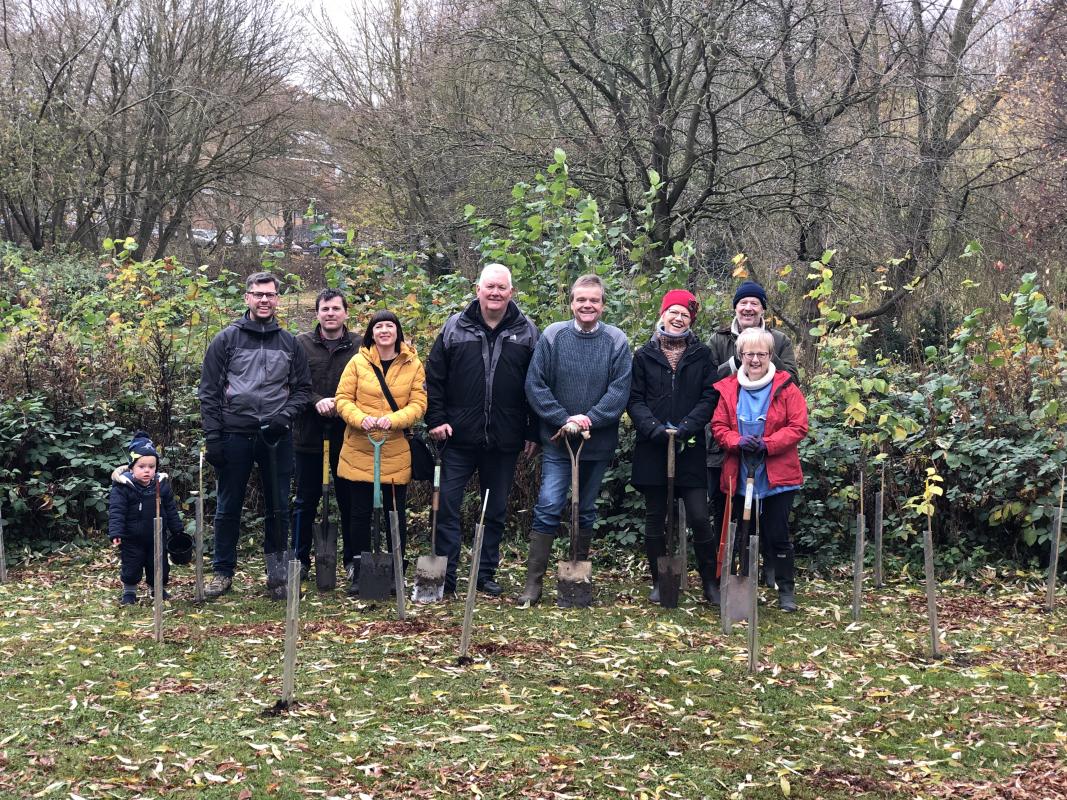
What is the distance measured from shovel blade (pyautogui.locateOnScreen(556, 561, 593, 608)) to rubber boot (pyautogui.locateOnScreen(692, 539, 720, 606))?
0.64 metres

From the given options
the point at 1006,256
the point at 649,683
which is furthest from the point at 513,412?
the point at 1006,256

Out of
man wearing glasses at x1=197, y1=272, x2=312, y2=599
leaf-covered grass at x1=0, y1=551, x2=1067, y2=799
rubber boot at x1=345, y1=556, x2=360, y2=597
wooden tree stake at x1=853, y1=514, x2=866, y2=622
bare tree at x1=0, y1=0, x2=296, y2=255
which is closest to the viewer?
leaf-covered grass at x1=0, y1=551, x2=1067, y2=799

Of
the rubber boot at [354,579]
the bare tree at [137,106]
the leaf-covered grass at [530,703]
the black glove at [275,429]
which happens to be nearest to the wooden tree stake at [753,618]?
the leaf-covered grass at [530,703]

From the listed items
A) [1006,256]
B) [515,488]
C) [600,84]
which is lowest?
[515,488]

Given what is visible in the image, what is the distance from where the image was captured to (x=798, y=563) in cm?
745

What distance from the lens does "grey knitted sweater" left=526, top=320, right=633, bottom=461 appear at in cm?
635

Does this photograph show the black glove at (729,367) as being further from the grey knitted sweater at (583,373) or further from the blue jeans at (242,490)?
the blue jeans at (242,490)

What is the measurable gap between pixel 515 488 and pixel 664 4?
5.56 meters

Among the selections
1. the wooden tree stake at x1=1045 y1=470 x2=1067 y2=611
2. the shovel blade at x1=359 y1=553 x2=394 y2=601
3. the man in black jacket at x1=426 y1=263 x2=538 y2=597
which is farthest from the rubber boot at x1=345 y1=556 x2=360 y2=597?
the wooden tree stake at x1=1045 y1=470 x2=1067 y2=611

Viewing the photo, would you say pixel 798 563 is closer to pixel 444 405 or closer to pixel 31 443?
pixel 444 405

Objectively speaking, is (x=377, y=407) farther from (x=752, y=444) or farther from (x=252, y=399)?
(x=752, y=444)

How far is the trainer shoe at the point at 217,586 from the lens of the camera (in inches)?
254

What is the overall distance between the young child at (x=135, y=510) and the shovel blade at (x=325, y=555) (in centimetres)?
84

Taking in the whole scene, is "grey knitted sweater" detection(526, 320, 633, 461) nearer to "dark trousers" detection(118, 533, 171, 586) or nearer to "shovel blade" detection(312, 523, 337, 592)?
"shovel blade" detection(312, 523, 337, 592)
